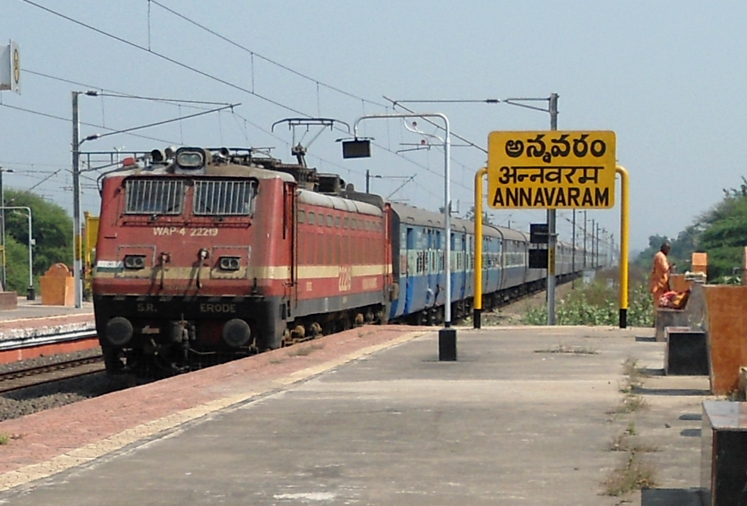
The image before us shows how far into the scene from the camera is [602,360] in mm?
16969

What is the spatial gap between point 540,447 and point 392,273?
62.6 ft

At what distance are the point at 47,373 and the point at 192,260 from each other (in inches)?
212

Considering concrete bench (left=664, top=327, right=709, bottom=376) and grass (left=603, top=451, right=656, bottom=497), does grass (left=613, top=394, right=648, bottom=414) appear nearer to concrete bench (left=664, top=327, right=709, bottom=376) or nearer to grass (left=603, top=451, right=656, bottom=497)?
concrete bench (left=664, top=327, right=709, bottom=376)

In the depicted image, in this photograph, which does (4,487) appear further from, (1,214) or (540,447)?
(1,214)

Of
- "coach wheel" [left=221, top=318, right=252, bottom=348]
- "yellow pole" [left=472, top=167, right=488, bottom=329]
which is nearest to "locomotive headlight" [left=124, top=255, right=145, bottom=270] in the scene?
"coach wheel" [left=221, top=318, right=252, bottom=348]

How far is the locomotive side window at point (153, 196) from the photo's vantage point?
17.8 meters

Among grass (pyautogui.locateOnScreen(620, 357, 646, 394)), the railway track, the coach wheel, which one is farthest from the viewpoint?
the railway track

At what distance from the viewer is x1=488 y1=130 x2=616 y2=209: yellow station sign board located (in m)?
23.1

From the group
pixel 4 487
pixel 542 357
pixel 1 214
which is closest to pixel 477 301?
pixel 542 357

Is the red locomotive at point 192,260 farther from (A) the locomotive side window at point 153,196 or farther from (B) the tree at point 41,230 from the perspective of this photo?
(B) the tree at point 41,230

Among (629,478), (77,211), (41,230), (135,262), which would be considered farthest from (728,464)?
(41,230)

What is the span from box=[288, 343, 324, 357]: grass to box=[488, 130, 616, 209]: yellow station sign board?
606 centimetres

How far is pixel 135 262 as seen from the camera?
17.5 meters

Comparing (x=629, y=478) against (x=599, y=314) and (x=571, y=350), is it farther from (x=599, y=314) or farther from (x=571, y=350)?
(x=599, y=314)
